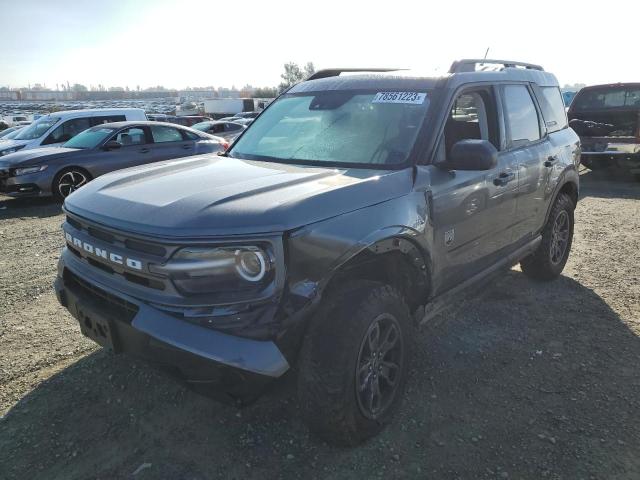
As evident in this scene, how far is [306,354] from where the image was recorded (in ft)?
7.76

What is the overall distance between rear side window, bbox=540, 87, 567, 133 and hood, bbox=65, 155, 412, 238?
7.87 ft

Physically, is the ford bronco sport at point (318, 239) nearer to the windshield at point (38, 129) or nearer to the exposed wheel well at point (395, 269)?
the exposed wheel well at point (395, 269)

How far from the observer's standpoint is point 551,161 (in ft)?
14.6

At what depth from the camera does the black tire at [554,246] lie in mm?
4809

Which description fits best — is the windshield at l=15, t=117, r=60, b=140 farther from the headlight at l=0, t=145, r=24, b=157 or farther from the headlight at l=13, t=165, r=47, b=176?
the headlight at l=13, t=165, r=47, b=176

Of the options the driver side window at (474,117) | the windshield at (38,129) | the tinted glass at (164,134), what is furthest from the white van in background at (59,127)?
the driver side window at (474,117)

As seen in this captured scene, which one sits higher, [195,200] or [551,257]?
[195,200]

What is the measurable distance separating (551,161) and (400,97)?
6.26 feet

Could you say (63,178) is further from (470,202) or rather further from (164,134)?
(470,202)

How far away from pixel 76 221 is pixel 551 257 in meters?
4.22

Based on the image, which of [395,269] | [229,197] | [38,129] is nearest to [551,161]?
[395,269]

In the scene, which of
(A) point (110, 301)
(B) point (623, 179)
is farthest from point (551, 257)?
(B) point (623, 179)

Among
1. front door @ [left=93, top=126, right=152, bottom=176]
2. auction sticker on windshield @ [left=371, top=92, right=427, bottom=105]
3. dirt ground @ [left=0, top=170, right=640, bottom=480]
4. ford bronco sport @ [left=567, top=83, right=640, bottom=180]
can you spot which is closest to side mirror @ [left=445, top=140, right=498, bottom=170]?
auction sticker on windshield @ [left=371, top=92, right=427, bottom=105]

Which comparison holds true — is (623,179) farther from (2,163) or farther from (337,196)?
(2,163)
